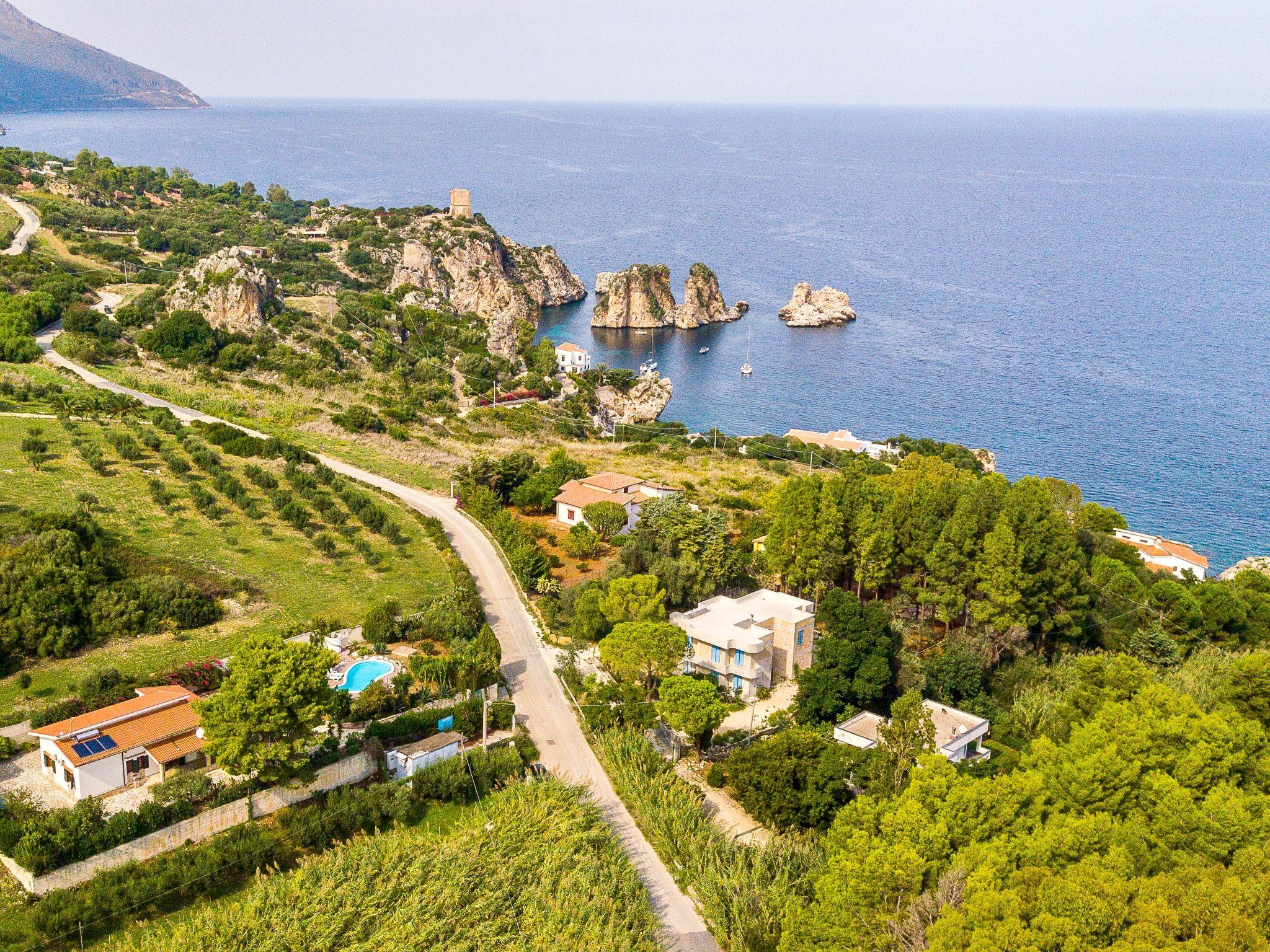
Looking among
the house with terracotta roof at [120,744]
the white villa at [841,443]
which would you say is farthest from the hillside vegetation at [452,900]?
the white villa at [841,443]

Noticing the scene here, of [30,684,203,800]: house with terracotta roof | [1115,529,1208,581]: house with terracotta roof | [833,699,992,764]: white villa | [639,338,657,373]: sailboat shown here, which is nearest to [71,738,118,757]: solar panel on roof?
[30,684,203,800]: house with terracotta roof

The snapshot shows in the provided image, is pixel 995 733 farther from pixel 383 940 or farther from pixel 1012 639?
pixel 383 940

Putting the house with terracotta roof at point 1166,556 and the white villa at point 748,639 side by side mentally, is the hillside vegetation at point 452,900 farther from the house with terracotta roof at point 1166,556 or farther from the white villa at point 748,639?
the house with terracotta roof at point 1166,556

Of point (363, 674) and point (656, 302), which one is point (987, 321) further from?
point (363, 674)

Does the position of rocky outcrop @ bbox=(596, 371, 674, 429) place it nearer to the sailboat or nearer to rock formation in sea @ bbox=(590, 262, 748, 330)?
the sailboat

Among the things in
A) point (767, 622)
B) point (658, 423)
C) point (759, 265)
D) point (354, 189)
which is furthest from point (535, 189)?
point (767, 622)

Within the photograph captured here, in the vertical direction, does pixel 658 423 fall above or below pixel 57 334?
below
